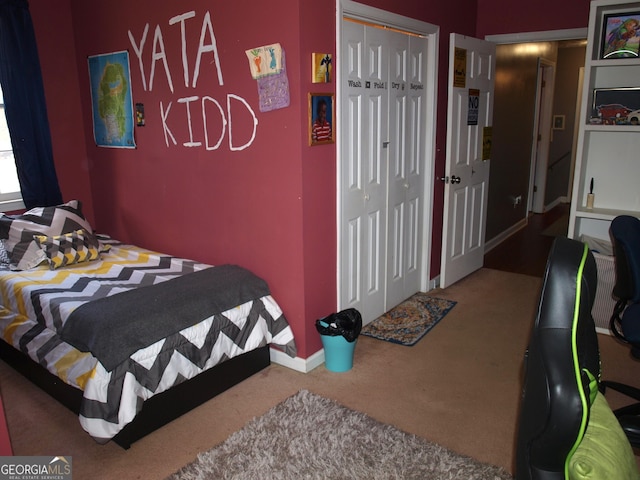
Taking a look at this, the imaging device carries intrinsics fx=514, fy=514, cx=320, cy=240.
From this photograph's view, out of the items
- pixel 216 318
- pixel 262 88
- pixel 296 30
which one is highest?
pixel 296 30

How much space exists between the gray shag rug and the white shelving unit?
80.9 inches

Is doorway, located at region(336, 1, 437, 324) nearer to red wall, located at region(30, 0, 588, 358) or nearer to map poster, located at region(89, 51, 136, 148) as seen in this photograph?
red wall, located at region(30, 0, 588, 358)

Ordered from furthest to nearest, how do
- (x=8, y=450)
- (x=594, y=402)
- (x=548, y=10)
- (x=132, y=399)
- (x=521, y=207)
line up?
(x=521, y=207) < (x=548, y=10) < (x=132, y=399) < (x=8, y=450) < (x=594, y=402)

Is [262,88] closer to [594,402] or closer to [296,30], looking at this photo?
[296,30]

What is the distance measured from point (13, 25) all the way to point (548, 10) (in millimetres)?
3954

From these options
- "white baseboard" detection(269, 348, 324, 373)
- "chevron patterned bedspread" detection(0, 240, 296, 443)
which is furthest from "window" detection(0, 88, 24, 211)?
"white baseboard" detection(269, 348, 324, 373)

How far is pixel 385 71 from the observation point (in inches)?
132

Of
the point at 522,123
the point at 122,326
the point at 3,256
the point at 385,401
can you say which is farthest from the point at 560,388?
the point at 522,123

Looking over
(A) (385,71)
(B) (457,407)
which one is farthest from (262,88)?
(B) (457,407)

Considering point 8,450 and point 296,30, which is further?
point 296,30

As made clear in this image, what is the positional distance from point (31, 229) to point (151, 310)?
4.49 feet

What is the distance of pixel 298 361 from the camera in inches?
120

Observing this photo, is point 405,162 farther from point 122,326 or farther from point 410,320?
point 122,326

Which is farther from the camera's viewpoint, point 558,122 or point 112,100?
point 558,122
